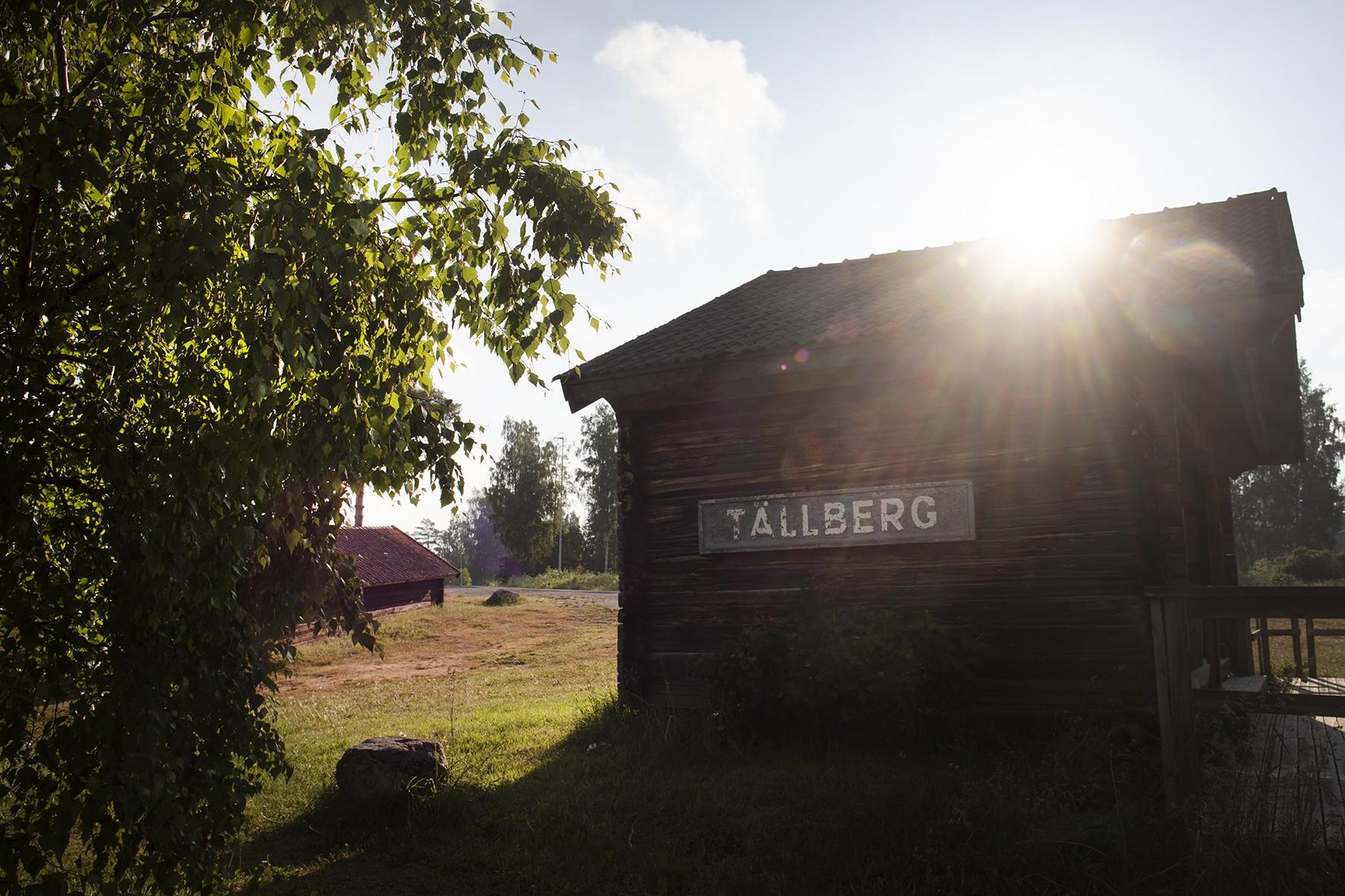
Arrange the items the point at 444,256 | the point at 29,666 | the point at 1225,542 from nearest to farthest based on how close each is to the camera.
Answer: the point at 29,666
the point at 444,256
the point at 1225,542

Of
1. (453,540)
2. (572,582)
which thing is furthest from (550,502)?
(453,540)

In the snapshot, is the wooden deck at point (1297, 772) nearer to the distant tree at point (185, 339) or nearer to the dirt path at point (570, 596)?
the distant tree at point (185, 339)

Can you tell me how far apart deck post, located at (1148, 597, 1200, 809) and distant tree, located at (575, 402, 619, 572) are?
59145mm

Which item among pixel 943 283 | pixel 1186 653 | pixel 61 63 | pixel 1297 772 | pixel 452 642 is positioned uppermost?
pixel 943 283

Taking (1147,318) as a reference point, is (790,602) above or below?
below

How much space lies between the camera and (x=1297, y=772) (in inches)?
190

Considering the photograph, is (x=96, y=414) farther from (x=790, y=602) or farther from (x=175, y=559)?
(x=790, y=602)

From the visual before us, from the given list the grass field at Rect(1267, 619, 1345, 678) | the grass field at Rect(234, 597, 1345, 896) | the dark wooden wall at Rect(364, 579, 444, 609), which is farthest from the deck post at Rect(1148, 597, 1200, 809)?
the dark wooden wall at Rect(364, 579, 444, 609)

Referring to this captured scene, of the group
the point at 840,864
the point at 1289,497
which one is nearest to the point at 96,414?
the point at 840,864

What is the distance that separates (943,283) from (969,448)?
8.26 ft

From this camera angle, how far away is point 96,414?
317 centimetres

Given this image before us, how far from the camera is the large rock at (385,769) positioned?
652 cm

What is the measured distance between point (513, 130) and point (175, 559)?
210cm

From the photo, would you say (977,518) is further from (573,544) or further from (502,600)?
(573,544)
